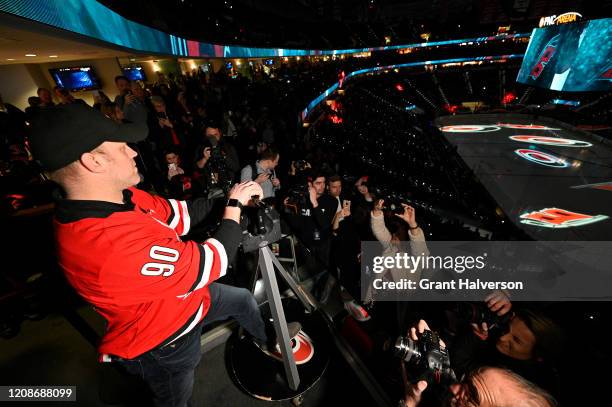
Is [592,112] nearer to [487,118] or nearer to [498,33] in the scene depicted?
[487,118]

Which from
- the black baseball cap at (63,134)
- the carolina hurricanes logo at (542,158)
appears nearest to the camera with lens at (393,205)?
the black baseball cap at (63,134)

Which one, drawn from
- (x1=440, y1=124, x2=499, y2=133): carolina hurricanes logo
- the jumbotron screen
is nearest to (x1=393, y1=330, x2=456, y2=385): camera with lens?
(x1=440, y1=124, x2=499, y2=133): carolina hurricanes logo

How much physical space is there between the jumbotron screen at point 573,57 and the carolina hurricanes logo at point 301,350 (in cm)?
1769

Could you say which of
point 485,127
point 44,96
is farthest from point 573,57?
point 44,96

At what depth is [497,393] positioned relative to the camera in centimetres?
116

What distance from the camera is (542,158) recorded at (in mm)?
10383

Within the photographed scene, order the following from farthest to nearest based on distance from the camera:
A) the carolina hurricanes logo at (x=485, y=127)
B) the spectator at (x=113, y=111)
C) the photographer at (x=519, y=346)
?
the carolina hurricanes logo at (x=485, y=127) < the spectator at (x=113, y=111) < the photographer at (x=519, y=346)

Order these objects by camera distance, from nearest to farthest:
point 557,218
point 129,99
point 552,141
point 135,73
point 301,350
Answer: point 301,350 < point 129,99 < point 557,218 < point 552,141 < point 135,73

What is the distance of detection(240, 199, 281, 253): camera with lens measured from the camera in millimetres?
1521

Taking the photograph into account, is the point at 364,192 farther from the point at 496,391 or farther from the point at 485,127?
the point at 485,127

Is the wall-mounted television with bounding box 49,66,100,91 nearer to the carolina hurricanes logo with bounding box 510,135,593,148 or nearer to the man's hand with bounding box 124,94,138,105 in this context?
the man's hand with bounding box 124,94,138,105

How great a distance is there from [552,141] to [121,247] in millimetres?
17357

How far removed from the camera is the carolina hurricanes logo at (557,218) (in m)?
6.14

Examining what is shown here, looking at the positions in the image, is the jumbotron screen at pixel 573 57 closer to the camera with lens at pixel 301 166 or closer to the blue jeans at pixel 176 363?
the camera with lens at pixel 301 166
